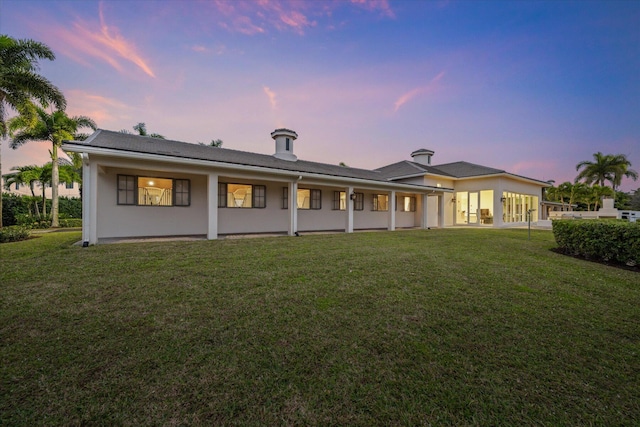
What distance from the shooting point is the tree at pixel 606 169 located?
32.1 m

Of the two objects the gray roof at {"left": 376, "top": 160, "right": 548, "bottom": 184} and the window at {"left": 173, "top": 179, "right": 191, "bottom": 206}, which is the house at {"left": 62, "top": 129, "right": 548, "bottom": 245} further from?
the gray roof at {"left": 376, "top": 160, "right": 548, "bottom": 184}

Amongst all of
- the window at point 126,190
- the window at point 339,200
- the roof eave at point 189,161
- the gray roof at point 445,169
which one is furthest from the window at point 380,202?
the window at point 126,190

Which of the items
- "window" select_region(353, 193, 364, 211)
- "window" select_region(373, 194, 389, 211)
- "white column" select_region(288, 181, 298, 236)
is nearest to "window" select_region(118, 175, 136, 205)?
"white column" select_region(288, 181, 298, 236)

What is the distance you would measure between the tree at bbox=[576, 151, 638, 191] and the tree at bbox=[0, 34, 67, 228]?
52.0m

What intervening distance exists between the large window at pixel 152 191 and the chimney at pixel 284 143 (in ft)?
18.3

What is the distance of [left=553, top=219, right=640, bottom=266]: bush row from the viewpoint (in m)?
5.87

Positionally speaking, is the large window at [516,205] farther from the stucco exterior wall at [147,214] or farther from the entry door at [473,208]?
the stucco exterior wall at [147,214]

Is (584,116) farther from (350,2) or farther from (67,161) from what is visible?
(67,161)

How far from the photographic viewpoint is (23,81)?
11305 millimetres

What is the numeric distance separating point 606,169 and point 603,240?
40184 millimetres

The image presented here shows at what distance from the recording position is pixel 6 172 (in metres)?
23.2

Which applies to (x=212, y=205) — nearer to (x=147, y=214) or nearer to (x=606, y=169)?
(x=147, y=214)

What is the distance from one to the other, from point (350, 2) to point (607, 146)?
40222mm

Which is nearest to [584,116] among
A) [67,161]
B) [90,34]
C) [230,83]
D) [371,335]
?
[230,83]
